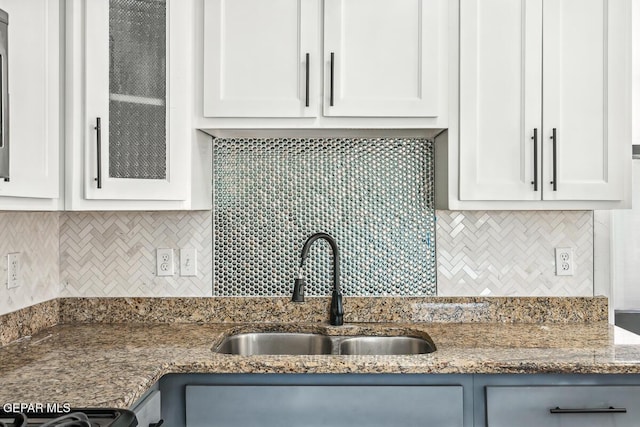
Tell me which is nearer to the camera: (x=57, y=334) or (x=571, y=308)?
(x=57, y=334)

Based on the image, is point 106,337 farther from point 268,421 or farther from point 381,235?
point 381,235

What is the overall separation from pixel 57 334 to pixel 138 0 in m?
1.22

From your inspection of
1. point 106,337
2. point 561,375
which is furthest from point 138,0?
point 561,375

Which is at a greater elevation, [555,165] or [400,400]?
[555,165]

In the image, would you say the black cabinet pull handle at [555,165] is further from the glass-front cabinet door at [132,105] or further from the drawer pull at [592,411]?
the glass-front cabinet door at [132,105]

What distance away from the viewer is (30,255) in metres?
2.23

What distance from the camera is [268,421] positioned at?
1.80m

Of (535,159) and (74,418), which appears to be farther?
(535,159)

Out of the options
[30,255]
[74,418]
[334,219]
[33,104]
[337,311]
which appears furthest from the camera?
[334,219]

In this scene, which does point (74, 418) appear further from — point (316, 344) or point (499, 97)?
point (499, 97)

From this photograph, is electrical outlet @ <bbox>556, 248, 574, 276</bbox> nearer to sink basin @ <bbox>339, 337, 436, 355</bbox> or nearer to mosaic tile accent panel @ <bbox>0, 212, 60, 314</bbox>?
sink basin @ <bbox>339, 337, 436, 355</bbox>

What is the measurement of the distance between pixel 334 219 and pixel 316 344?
1.66ft

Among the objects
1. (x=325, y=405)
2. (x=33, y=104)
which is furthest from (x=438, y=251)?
(x=33, y=104)

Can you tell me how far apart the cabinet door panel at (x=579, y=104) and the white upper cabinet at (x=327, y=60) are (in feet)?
1.22
